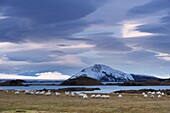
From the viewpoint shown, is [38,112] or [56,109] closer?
[38,112]

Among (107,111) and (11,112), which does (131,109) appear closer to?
(107,111)

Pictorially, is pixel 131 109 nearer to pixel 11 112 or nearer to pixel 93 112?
pixel 93 112

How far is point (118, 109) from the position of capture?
124 feet

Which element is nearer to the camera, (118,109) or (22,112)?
(22,112)

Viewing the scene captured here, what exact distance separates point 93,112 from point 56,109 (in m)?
4.50

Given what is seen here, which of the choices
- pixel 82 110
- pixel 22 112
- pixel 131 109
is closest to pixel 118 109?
pixel 131 109

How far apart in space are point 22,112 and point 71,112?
4.56 metres

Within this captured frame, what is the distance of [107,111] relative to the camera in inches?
1411

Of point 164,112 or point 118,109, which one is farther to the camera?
point 118,109

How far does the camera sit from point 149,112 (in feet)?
116

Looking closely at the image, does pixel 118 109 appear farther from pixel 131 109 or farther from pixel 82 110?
pixel 82 110

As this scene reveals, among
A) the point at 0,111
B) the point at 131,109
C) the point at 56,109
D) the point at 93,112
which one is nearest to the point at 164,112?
the point at 131,109

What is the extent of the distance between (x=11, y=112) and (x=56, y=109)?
4952 mm

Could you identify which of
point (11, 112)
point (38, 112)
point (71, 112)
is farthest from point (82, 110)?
point (11, 112)
